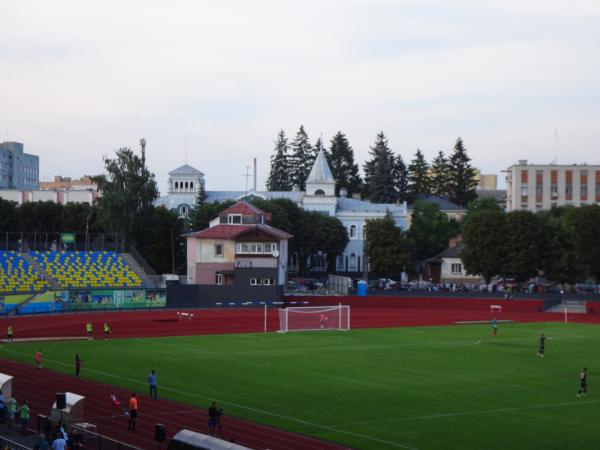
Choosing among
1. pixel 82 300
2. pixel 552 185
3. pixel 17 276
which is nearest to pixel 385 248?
pixel 552 185

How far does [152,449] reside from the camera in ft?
102

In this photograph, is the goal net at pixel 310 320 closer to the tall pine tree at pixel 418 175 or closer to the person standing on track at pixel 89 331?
the person standing on track at pixel 89 331

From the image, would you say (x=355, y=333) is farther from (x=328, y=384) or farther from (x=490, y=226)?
(x=490, y=226)

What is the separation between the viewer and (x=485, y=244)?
359ft

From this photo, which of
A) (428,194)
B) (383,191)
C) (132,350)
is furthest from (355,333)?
(428,194)

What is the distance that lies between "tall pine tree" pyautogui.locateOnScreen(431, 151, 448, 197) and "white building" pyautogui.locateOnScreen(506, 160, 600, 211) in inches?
1235

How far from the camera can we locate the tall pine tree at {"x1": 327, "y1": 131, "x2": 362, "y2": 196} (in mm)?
181250

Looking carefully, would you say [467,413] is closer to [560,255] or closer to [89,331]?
[89,331]

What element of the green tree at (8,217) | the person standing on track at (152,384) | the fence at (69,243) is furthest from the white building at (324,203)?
the person standing on track at (152,384)

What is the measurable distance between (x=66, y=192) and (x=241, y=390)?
151 m

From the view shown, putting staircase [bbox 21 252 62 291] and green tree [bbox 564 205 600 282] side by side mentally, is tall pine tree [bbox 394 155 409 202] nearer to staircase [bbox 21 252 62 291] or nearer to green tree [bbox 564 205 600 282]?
green tree [bbox 564 205 600 282]

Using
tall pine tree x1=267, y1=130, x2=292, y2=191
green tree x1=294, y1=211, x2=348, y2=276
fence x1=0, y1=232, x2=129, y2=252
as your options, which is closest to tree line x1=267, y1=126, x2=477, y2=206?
tall pine tree x1=267, y1=130, x2=292, y2=191

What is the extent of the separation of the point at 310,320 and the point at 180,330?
1191 cm

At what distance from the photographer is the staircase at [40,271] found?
3492 inches
